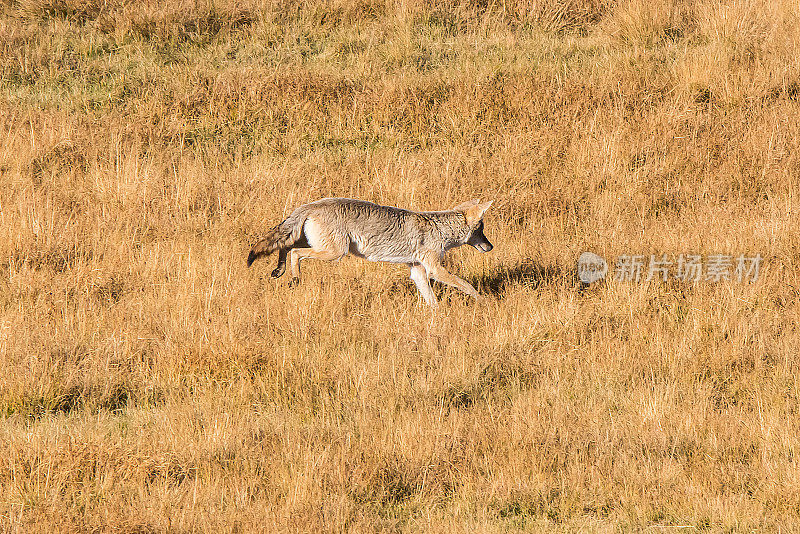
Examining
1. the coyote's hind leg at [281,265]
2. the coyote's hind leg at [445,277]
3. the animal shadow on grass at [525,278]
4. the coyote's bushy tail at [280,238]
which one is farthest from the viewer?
the animal shadow on grass at [525,278]

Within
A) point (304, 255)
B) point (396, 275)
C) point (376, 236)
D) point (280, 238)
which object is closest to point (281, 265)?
point (304, 255)

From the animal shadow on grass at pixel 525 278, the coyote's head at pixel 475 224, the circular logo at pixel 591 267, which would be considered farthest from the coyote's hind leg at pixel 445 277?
the circular logo at pixel 591 267

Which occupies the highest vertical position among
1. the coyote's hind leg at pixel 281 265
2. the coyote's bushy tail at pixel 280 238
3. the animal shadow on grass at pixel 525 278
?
the coyote's bushy tail at pixel 280 238

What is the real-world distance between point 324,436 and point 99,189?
4.84 meters

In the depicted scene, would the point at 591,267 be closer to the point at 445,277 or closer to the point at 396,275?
the point at 445,277

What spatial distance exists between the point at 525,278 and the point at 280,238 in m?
1.95

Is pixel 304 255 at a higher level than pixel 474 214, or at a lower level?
lower

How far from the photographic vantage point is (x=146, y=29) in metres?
12.5

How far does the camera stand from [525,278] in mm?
7641

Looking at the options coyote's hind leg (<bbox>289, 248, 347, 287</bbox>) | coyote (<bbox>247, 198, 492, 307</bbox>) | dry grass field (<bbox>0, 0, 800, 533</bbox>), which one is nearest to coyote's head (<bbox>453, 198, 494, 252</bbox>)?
coyote (<bbox>247, 198, 492, 307</bbox>)

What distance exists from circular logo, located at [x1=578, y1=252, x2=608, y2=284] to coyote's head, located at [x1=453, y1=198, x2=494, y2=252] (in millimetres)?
756

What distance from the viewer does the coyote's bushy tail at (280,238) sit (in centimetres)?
703

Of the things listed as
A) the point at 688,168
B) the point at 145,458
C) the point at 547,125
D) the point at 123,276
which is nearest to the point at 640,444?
the point at 145,458

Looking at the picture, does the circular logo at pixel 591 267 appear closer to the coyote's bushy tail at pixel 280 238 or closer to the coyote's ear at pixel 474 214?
the coyote's ear at pixel 474 214
